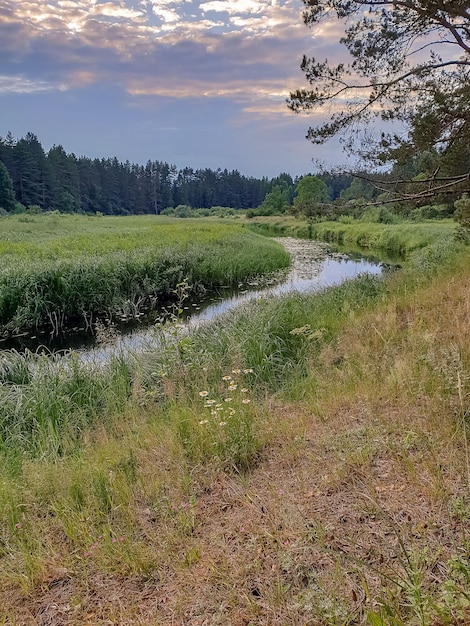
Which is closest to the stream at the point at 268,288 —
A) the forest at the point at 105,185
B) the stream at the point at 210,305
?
the stream at the point at 210,305

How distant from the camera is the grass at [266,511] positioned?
173 centimetres

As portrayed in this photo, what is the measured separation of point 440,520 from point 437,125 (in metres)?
7.18

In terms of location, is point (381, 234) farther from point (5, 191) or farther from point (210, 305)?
point (5, 191)

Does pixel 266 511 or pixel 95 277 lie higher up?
pixel 95 277

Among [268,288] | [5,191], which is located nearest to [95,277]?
[268,288]

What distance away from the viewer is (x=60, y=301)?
10.8 meters

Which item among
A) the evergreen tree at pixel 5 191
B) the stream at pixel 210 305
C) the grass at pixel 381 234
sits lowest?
the stream at pixel 210 305

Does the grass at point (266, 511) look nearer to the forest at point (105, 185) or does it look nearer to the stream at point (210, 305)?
the stream at point (210, 305)

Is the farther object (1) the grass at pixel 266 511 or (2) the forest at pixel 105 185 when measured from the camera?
(2) the forest at pixel 105 185

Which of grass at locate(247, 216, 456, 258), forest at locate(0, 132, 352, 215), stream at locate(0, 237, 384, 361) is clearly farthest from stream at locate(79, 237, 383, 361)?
forest at locate(0, 132, 352, 215)

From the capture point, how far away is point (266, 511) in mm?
2301

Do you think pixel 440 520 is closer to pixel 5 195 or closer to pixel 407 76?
pixel 407 76

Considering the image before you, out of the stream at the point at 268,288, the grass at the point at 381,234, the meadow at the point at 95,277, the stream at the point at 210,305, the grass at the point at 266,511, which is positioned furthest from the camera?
the grass at the point at 381,234

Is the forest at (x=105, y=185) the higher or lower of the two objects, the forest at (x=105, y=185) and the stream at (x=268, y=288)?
the higher
